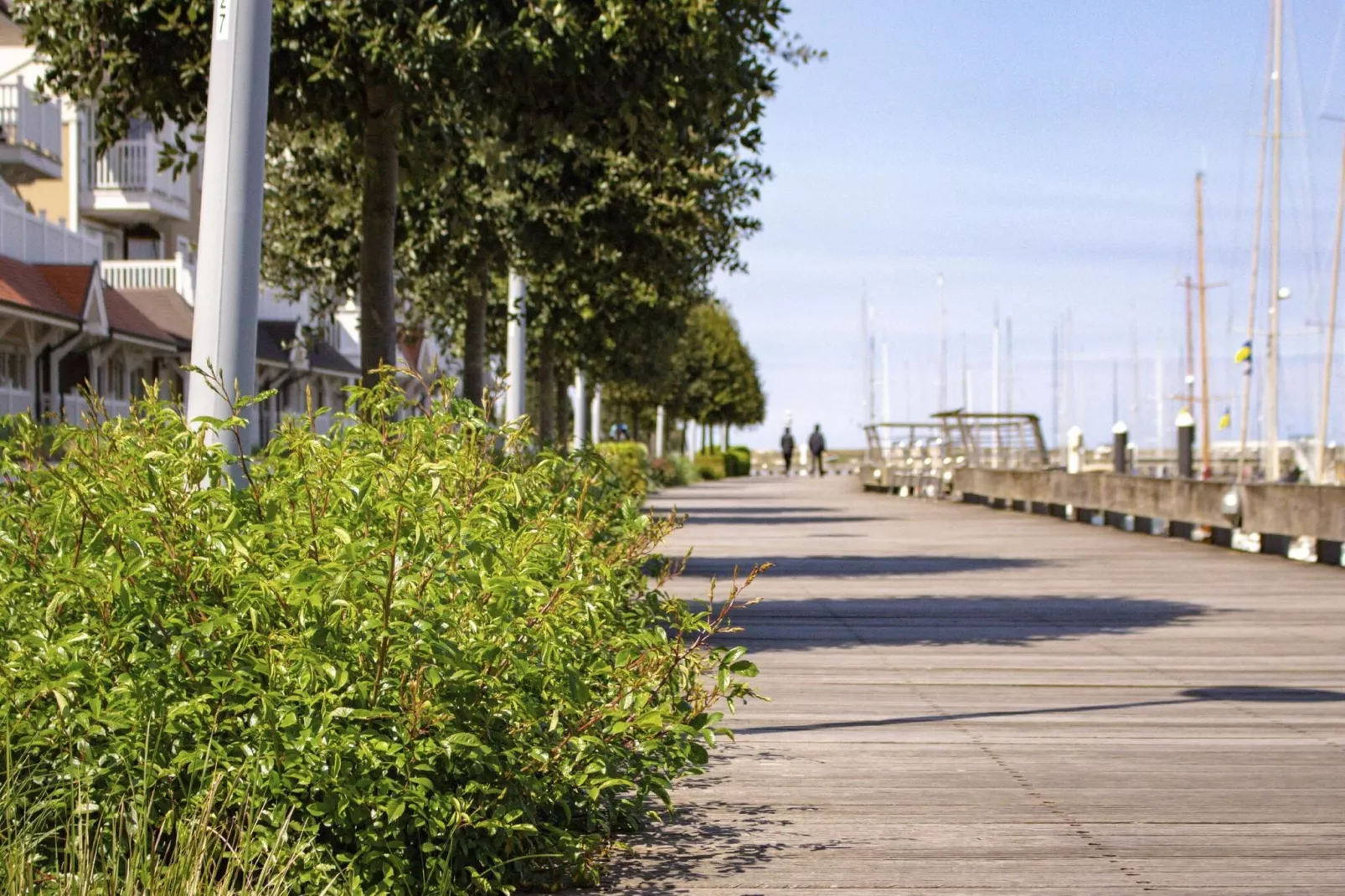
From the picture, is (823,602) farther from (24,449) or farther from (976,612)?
(24,449)

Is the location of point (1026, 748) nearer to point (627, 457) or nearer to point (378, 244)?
point (378, 244)

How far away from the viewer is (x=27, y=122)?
3172 cm

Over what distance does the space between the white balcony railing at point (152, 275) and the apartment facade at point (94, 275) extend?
33mm

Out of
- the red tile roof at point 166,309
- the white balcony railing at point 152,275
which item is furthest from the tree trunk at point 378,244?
the white balcony railing at point 152,275

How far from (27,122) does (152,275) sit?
26.5 ft

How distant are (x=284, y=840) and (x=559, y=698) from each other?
0.81 metres

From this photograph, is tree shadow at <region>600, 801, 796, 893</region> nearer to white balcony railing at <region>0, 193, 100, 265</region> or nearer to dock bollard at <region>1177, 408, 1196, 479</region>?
dock bollard at <region>1177, 408, 1196, 479</region>

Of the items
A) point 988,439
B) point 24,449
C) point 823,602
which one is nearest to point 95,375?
point 988,439

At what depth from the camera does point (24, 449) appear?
5359 millimetres

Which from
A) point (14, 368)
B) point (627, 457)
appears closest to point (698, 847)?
point (14, 368)

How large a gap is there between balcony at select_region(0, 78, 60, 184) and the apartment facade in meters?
0.03

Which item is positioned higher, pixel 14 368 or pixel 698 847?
pixel 14 368

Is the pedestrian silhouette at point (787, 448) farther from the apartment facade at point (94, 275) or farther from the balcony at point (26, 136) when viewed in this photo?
the balcony at point (26, 136)

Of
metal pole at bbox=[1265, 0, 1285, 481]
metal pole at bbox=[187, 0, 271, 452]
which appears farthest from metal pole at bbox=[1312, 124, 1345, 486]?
metal pole at bbox=[187, 0, 271, 452]
